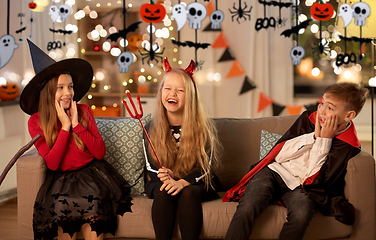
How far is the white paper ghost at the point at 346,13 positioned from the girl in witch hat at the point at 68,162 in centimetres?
222

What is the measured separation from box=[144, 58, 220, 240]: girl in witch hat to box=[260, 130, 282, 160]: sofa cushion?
0.29 meters

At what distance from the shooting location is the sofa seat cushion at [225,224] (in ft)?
5.78

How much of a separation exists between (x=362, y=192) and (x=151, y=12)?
215 centimetres

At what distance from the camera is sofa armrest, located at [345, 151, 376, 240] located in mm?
1798

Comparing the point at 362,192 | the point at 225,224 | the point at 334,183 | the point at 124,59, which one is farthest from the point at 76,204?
the point at 124,59

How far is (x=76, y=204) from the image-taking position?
173 centimetres

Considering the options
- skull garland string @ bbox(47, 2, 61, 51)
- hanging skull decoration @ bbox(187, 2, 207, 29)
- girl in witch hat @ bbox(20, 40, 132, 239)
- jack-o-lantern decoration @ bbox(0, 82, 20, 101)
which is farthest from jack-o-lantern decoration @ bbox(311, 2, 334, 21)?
jack-o-lantern decoration @ bbox(0, 82, 20, 101)

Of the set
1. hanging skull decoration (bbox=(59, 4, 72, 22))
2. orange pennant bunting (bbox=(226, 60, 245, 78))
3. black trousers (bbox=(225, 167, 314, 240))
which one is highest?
hanging skull decoration (bbox=(59, 4, 72, 22))

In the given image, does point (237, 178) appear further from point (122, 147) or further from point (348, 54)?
point (348, 54)

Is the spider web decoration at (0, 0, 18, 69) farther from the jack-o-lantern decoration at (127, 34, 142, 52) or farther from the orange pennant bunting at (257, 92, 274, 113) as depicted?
the orange pennant bunting at (257, 92, 274, 113)

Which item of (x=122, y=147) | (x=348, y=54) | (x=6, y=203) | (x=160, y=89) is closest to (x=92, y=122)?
(x=122, y=147)

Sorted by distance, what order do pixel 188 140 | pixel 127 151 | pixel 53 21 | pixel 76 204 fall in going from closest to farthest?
pixel 76 204
pixel 188 140
pixel 127 151
pixel 53 21

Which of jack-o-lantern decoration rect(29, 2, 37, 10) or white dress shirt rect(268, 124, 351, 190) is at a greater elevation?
jack-o-lantern decoration rect(29, 2, 37, 10)

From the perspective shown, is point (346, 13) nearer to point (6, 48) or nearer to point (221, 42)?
point (221, 42)
